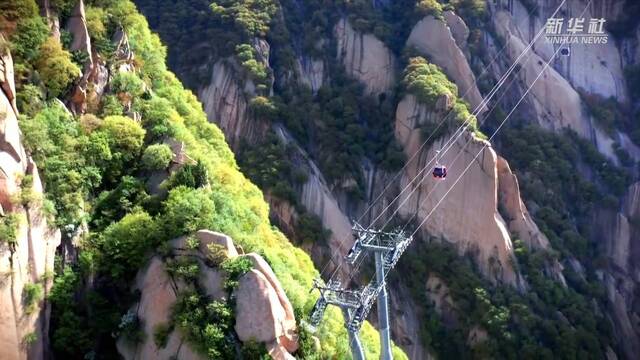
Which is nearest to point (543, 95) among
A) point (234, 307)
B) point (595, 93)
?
point (595, 93)

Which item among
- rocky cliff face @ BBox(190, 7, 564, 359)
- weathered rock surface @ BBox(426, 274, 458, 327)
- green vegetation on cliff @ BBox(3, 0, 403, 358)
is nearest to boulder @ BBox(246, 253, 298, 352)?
green vegetation on cliff @ BBox(3, 0, 403, 358)

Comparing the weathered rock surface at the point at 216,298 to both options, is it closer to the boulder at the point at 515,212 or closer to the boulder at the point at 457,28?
the boulder at the point at 515,212

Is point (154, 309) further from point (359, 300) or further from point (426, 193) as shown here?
point (426, 193)

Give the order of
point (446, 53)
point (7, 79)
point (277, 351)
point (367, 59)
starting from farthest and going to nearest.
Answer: point (367, 59), point (446, 53), point (7, 79), point (277, 351)

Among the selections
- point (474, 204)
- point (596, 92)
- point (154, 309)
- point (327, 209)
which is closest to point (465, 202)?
point (474, 204)

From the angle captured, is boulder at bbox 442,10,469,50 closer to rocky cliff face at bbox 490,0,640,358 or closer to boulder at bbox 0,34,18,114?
rocky cliff face at bbox 490,0,640,358

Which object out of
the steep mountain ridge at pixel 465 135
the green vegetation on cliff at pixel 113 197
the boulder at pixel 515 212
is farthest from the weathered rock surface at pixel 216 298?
the boulder at pixel 515 212
